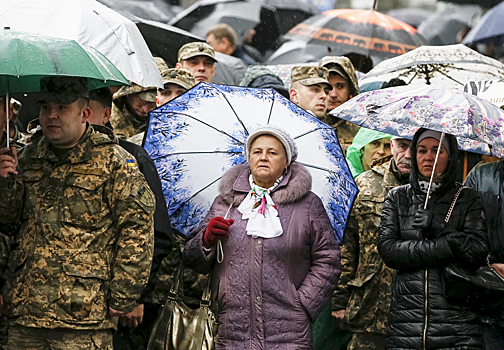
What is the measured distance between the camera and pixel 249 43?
13.3 meters

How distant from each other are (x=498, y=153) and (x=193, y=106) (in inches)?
Result: 83.5

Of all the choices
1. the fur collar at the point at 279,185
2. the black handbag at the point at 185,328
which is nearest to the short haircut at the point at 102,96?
the fur collar at the point at 279,185

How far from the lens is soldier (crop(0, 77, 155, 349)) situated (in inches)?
171

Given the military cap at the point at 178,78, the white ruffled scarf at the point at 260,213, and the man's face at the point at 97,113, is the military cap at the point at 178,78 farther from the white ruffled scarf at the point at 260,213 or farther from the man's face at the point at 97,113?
the white ruffled scarf at the point at 260,213

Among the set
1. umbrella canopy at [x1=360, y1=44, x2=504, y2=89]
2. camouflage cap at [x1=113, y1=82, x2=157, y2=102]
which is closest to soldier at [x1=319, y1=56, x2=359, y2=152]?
umbrella canopy at [x1=360, y1=44, x2=504, y2=89]

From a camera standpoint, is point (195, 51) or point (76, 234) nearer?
point (76, 234)

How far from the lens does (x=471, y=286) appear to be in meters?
4.84

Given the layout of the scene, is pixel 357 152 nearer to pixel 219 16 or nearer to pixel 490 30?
pixel 490 30

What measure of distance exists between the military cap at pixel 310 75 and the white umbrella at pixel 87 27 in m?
3.03

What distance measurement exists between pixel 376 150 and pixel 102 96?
2868 mm

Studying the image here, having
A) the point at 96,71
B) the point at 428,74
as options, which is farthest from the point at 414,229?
the point at 428,74

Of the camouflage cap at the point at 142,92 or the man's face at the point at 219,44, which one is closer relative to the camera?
the camouflage cap at the point at 142,92

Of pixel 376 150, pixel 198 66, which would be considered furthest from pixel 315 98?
pixel 198 66

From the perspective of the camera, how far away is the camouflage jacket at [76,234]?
14.3 ft
